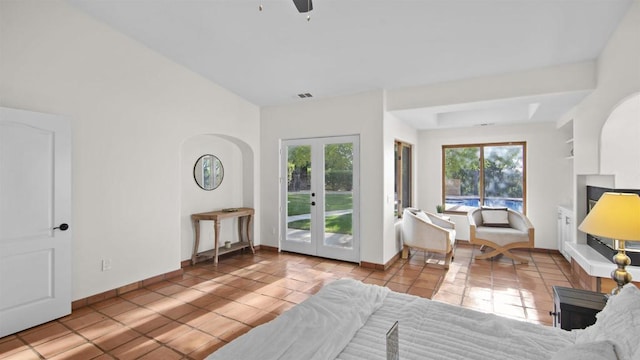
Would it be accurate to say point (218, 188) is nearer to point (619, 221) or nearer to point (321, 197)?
point (321, 197)

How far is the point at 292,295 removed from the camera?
3387 millimetres

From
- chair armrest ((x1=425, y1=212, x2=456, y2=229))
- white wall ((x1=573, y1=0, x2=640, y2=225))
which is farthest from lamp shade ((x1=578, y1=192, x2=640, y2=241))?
chair armrest ((x1=425, y1=212, x2=456, y2=229))

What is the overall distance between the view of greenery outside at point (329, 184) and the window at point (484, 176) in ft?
8.59

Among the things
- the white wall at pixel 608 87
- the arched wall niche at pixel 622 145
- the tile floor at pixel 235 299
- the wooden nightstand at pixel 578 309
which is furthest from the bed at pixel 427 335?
the arched wall niche at pixel 622 145

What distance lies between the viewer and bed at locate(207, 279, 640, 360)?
1.20 m

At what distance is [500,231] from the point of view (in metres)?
4.69

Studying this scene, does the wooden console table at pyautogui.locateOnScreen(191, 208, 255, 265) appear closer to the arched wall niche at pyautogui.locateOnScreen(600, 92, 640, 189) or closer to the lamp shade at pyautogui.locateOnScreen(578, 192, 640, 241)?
the lamp shade at pyautogui.locateOnScreen(578, 192, 640, 241)

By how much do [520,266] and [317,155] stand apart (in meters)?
3.58

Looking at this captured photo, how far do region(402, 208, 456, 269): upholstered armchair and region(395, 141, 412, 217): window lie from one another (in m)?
0.40

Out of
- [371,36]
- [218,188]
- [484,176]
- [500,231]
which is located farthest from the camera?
[484,176]

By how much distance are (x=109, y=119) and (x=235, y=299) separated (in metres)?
2.52

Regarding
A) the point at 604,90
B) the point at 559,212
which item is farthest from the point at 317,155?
the point at 559,212

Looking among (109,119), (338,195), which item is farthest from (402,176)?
(109,119)

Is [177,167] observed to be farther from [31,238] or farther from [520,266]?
[520,266]
